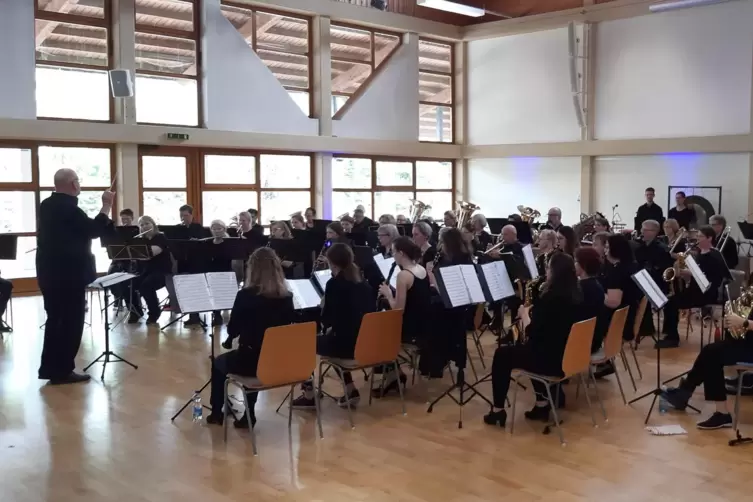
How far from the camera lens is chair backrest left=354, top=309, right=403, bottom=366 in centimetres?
555

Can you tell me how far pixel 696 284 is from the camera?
26.6ft

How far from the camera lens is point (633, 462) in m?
4.86

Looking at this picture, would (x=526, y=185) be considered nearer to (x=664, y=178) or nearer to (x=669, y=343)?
(x=664, y=178)

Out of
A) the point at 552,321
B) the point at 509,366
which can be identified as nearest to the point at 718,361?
the point at 552,321

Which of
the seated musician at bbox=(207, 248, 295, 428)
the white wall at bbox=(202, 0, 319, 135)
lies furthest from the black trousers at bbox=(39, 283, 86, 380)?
the white wall at bbox=(202, 0, 319, 135)

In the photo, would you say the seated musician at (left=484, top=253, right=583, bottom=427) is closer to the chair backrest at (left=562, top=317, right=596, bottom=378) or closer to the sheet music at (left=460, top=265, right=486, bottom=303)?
the chair backrest at (left=562, top=317, right=596, bottom=378)

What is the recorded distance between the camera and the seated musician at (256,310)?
511cm

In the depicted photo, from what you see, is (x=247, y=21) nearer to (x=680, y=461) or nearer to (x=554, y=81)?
(x=554, y=81)

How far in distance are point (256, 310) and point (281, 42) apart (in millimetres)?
11396

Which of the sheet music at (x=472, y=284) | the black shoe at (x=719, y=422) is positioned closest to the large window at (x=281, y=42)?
the sheet music at (x=472, y=284)

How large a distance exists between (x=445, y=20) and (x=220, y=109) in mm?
6677

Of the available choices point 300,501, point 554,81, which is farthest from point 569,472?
point 554,81

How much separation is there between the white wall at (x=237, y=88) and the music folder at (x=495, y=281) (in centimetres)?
933

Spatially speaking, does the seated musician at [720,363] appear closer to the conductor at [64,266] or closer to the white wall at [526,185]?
Answer: the conductor at [64,266]
